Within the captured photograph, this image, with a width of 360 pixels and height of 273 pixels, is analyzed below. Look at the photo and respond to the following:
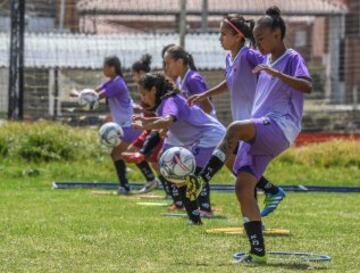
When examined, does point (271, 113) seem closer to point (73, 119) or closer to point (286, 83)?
point (286, 83)

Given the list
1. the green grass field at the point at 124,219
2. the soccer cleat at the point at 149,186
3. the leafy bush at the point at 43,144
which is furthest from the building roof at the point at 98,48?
the soccer cleat at the point at 149,186

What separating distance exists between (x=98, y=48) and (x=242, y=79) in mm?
12209

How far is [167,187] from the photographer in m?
13.4

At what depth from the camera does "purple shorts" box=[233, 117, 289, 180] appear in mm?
8156

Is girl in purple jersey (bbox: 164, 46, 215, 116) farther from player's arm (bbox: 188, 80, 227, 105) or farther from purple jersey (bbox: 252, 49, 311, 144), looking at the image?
purple jersey (bbox: 252, 49, 311, 144)

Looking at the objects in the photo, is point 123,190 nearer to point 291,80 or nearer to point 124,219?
point 124,219

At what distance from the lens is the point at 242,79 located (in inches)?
416

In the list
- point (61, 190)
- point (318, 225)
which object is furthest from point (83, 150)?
point (318, 225)

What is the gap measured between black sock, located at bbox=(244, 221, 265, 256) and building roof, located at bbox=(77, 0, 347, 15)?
47.4 feet

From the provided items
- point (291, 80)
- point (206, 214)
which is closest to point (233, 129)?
point (291, 80)

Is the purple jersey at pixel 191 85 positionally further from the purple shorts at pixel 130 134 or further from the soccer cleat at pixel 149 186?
the purple shorts at pixel 130 134

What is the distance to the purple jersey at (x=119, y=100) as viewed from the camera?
15719mm

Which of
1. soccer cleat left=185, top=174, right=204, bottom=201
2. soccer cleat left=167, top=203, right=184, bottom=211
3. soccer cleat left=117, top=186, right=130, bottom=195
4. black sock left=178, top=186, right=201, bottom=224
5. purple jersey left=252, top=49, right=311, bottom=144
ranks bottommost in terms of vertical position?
soccer cleat left=117, top=186, right=130, bottom=195

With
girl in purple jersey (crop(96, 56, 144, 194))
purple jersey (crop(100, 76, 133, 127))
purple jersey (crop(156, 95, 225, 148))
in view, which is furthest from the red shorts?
purple jersey (crop(156, 95, 225, 148))
